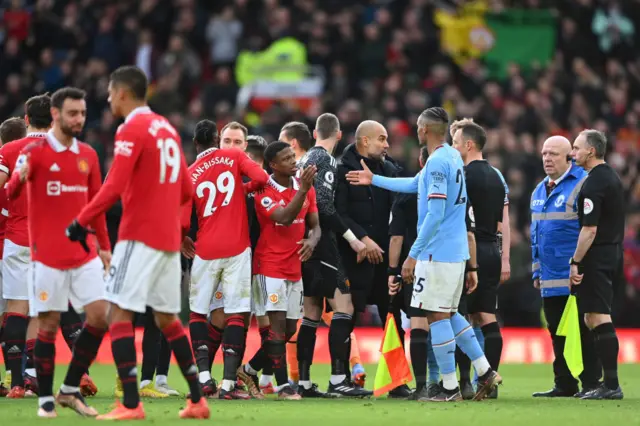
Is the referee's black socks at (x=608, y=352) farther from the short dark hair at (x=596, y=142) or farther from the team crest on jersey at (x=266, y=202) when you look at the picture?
the team crest on jersey at (x=266, y=202)

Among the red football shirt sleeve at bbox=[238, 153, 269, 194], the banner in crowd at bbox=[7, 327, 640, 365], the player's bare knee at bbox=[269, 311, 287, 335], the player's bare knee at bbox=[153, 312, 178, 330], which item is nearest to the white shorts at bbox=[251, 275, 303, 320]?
the player's bare knee at bbox=[269, 311, 287, 335]

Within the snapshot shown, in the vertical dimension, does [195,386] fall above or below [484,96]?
below

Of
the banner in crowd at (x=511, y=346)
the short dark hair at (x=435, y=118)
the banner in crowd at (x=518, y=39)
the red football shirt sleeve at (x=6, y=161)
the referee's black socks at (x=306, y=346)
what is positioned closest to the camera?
the short dark hair at (x=435, y=118)

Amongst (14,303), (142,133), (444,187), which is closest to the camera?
(142,133)

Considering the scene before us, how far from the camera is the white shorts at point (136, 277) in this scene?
8.66m

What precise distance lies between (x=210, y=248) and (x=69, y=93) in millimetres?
2283

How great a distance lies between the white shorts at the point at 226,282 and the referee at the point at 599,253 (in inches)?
127

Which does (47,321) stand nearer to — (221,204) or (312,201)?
(221,204)

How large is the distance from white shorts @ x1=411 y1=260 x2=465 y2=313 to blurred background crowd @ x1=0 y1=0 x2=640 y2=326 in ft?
33.8

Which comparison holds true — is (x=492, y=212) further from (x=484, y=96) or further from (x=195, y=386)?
(x=484, y=96)

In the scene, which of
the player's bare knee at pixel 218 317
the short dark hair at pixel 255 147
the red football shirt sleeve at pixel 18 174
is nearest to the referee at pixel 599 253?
the short dark hair at pixel 255 147

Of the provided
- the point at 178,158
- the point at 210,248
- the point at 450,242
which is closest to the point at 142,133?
the point at 178,158

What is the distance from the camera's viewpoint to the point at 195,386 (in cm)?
889

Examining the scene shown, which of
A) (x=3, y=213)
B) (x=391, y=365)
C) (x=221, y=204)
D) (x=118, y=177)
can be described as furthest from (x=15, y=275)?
(x=391, y=365)
